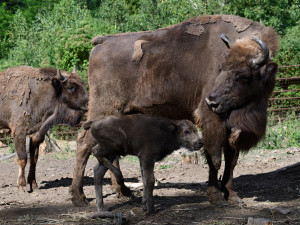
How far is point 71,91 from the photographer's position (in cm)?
870

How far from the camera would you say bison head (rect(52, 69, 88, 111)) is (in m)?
8.64

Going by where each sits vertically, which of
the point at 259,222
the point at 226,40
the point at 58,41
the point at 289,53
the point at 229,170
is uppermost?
the point at 58,41

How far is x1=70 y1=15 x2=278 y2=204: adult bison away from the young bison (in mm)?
338

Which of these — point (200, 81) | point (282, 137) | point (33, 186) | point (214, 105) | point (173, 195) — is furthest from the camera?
point (282, 137)

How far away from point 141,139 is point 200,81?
3.91 ft

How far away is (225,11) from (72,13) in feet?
29.2

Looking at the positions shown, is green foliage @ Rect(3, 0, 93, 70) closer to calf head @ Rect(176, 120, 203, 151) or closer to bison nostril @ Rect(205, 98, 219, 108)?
calf head @ Rect(176, 120, 203, 151)

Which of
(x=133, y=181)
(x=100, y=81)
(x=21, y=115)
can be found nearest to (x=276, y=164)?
(x=133, y=181)

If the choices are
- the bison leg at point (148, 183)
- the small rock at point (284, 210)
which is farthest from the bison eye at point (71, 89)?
the small rock at point (284, 210)

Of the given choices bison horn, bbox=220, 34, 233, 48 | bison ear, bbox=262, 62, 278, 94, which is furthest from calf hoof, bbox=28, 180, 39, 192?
bison ear, bbox=262, 62, 278, 94

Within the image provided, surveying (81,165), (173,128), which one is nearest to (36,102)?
(81,165)

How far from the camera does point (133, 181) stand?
844cm

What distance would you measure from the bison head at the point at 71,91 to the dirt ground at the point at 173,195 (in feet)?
4.70

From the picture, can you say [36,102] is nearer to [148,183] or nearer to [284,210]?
[148,183]
